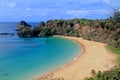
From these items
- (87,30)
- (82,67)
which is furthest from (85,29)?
(82,67)

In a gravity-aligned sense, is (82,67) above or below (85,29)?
below

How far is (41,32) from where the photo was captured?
118875 millimetres

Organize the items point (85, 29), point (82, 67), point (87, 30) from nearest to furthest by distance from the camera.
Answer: point (82, 67) < point (87, 30) < point (85, 29)

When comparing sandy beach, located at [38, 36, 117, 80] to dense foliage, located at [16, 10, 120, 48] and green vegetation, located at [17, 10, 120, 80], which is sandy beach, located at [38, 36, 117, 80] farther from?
dense foliage, located at [16, 10, 120, 48]

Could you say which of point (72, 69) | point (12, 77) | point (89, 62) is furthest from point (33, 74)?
point (89, 62)

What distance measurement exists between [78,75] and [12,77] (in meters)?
9.59

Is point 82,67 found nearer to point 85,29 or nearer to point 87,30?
point 87,30

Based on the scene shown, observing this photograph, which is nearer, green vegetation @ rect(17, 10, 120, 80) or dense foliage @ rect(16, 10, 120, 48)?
green vegetation @ rect(17, 10, 120, 80)

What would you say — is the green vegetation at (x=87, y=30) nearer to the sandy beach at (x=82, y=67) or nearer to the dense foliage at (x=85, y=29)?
the dense foliage at (x=85, y=29)

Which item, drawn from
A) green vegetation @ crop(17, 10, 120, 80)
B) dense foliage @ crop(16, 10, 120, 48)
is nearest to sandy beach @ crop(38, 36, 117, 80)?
green vegetation @ crop(17, 10, 120, 80)

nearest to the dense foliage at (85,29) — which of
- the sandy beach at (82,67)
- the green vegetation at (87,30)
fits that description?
the green vegetation at (87,30)

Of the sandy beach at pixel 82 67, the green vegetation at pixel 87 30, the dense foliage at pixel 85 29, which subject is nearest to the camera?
the sandy beach at pixel 82 67

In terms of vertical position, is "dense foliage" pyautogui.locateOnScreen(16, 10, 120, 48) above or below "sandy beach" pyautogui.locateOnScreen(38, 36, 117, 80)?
above

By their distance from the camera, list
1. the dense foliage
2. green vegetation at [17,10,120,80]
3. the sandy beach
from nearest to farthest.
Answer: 1. the sandy beach
2. green vegetation at [17,10,120,80]
3. the dense foliage
